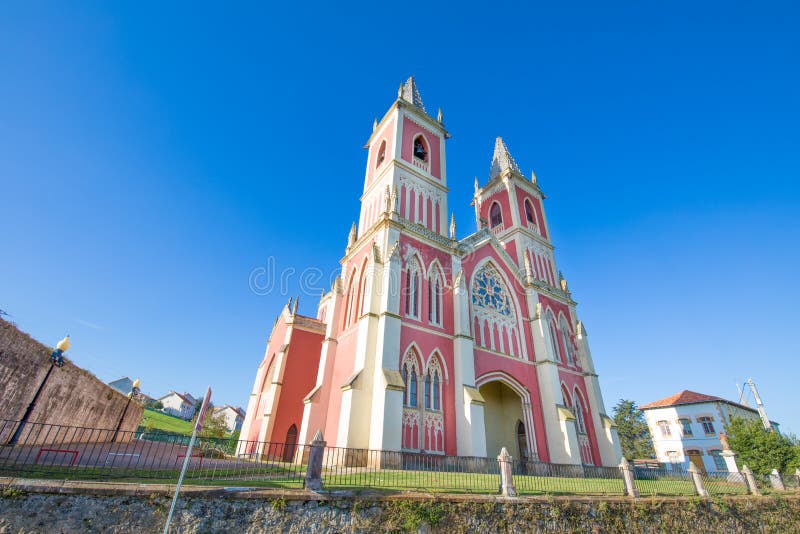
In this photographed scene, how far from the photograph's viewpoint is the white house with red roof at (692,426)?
34.4 m

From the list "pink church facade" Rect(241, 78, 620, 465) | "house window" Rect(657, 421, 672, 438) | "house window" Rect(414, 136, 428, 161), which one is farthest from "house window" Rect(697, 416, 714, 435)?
"house window" Rect(414, 136, 428, 161)

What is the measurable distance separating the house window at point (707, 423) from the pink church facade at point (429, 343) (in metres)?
19.9

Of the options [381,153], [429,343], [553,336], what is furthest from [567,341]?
[381,153]

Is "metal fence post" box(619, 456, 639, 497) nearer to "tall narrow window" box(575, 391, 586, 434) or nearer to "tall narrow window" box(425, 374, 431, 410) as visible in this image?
"tall narrow window" box(425, 374, 431, 410)

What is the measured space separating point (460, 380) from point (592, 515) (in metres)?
8.87

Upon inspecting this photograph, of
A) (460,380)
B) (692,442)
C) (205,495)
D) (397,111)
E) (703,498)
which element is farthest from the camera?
(692,442)

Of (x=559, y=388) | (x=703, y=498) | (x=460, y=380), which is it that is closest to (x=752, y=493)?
(x=703, y=498)

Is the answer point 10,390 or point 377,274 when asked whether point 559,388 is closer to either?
point 377,274

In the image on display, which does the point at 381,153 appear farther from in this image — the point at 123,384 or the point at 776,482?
the point at 123,384

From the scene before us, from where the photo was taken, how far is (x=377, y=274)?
742 inches

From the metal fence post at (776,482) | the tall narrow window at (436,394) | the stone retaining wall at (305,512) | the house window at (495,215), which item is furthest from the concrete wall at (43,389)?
the house window at (495,215)

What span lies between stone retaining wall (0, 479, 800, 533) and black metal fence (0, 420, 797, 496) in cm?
68

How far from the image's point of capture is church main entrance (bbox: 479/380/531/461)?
22.1 meters

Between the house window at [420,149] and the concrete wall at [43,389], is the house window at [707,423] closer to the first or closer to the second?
the house window at [420,149]
